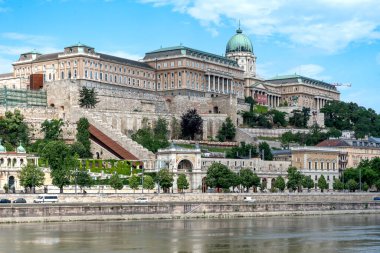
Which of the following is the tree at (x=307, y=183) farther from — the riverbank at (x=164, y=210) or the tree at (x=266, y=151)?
the tree at (x=266, y=151)

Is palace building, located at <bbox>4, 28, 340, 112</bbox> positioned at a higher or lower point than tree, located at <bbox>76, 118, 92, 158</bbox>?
higher

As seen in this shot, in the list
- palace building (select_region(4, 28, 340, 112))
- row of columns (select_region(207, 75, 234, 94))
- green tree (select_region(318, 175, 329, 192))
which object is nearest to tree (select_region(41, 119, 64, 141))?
palace building (select_region(4, 28, 340, 112))

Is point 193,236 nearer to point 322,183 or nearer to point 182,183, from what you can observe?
point 182,183

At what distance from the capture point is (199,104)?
15388cm

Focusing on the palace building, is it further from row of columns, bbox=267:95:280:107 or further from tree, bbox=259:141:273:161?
tree, bbox=259:141:273:161

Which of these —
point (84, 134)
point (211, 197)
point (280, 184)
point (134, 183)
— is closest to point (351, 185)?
point (280, 184)

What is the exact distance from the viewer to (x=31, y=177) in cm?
9194

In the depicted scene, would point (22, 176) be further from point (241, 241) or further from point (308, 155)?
point (308, 155)

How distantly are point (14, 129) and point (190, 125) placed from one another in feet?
103

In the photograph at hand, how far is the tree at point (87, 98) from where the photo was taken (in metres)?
131

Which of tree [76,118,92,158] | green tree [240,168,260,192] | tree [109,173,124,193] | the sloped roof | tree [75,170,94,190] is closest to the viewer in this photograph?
tree [75,170,94,190]

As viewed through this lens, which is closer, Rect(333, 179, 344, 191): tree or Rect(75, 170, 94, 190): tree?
Rect(75, 170, 94, 190): tree

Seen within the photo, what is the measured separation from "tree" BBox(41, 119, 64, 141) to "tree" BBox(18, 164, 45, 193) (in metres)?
24.6

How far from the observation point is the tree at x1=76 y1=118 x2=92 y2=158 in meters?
118
